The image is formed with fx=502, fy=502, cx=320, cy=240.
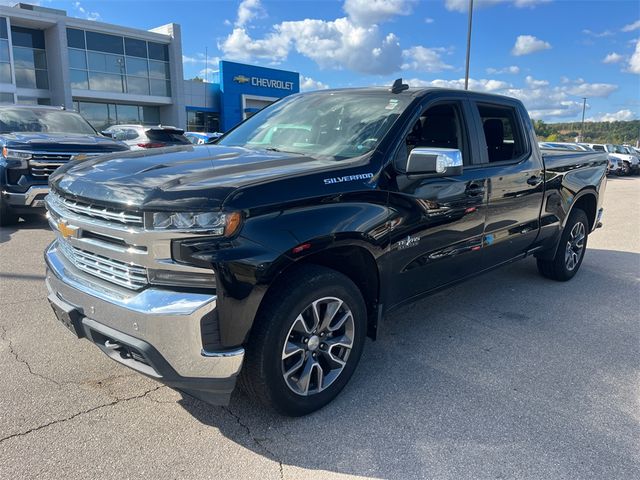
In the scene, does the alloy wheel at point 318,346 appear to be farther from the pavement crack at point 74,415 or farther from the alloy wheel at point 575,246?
the alloy wheel at point 575,246

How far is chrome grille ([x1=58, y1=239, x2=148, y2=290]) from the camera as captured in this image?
2.47 m

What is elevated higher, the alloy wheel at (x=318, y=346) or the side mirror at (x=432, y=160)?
the side mirror at (x=432, y=160)

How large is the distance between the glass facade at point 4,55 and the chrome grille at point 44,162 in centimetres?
2288

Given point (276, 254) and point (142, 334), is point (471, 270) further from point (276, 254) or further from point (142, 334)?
point (142, 334)

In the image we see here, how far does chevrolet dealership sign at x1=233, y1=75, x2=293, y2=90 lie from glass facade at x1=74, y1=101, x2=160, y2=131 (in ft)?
22.6

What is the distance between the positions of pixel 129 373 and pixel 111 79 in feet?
100

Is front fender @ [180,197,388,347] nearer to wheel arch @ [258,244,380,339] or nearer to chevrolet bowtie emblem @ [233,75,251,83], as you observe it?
wheel arch @ [258,244,380,339]

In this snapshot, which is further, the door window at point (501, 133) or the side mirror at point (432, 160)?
the door window at point (501, 133)

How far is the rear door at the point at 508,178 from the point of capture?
13.7 feet

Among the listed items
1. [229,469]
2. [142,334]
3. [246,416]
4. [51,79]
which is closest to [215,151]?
[142,334]

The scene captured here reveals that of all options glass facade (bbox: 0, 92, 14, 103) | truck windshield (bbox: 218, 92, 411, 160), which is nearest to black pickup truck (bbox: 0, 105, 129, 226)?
truck windshield (bbox: 218, 92, 411, 160)

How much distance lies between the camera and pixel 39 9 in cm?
2764

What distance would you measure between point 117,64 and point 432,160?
31.4 m

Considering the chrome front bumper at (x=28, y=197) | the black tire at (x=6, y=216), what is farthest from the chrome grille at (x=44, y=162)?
the black tire at (x=6, y=216)
